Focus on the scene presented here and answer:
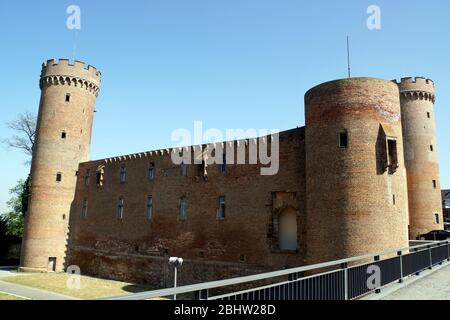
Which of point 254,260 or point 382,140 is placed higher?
point 382,140

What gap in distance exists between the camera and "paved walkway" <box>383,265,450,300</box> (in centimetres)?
838

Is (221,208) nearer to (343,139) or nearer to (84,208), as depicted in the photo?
(343,139)

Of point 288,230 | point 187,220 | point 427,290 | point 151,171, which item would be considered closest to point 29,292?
point 187,220

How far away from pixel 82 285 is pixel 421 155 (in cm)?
2947

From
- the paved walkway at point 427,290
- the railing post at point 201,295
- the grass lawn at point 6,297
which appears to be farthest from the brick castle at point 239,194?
the railing post at point 201,295

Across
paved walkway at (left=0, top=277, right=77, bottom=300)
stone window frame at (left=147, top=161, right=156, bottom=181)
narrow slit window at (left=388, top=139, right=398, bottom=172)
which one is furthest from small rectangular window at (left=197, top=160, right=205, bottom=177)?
narrow slit window at (left=388, top=139, right=398, bottom=172)

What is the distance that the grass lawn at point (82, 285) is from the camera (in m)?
21.6

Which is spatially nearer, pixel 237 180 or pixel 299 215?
pixel 299 215

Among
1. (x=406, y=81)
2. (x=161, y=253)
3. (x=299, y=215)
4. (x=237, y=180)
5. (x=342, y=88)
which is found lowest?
(x=161, y=253)

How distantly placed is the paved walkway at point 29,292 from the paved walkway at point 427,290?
16.6m
